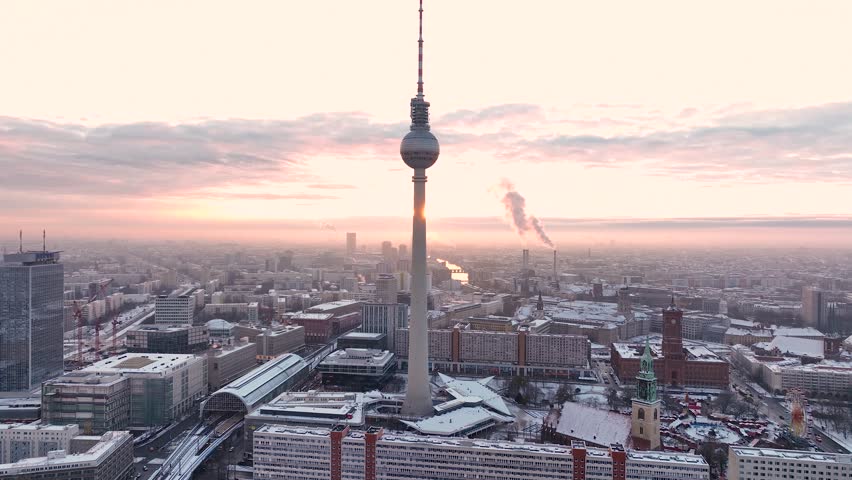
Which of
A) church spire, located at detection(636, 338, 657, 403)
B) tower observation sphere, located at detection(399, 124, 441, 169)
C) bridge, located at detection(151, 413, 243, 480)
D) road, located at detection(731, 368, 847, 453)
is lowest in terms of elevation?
road, located at detection(731, 368, 847, 453)

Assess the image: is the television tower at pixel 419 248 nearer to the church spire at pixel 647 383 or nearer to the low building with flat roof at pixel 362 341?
the church spire at pixel 647 383

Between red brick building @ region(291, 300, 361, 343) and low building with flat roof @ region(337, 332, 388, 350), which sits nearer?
low building with flat roof @ region(337, 332, 388, 350)

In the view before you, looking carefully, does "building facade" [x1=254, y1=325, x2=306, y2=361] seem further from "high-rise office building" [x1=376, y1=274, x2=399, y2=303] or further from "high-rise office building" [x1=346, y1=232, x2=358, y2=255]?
"high-rise office building" [x1=346, y1=232, x2=358, y2=255]

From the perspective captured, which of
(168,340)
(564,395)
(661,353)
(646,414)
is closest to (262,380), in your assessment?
(168,340)

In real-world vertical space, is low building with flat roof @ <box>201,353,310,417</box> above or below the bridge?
above

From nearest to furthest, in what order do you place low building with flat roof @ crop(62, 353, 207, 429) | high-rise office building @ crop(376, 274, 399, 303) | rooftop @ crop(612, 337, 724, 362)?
low building with flat roof @ crop(62, 353, 207, 429)
rooftop @ crop(612, 337, 724, 362)
high-rise office building @ crop(376, 274, 399, 303)

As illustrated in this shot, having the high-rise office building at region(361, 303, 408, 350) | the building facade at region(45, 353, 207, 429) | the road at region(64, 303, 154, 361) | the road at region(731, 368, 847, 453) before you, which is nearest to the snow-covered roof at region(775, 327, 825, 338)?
the road at region(731, 368, 847, 453)

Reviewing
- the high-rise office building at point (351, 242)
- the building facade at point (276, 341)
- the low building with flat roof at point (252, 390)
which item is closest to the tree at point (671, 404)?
the low building with flat roof at point (252, 390)

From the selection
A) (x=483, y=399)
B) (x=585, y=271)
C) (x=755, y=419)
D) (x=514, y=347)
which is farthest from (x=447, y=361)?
(x=585, y=271)

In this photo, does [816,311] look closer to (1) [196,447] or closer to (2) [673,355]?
(2) [673,355]
